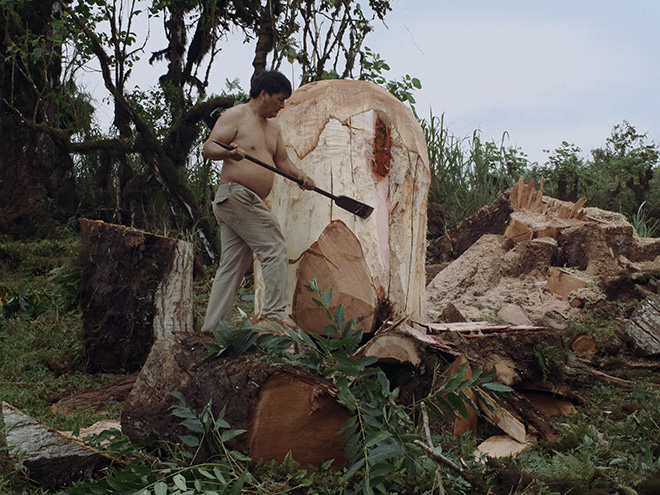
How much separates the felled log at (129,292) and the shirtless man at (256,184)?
1.00 metres

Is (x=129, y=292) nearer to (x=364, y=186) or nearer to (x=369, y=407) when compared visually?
(x=364, y=186)

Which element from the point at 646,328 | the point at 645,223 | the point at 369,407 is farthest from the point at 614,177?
the point at 369,407

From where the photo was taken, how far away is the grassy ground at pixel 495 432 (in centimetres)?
251

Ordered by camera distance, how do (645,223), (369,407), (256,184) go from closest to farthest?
(369,407) → (256,184) → (645,223)

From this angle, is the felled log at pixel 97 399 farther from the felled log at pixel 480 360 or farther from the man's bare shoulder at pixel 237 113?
the man's bare shoulder at pixel 237 113

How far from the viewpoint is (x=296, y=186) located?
4.43m

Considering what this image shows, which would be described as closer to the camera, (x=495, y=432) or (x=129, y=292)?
(x=495, y=432)

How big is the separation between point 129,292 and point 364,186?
214 cm

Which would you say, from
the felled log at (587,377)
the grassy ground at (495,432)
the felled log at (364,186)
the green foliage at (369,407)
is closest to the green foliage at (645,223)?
the grassy ground at (495,432)

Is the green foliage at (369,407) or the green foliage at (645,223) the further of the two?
the green foliage at (645,223)

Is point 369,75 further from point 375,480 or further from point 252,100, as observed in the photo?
point 375,480

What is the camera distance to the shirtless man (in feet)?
13.2

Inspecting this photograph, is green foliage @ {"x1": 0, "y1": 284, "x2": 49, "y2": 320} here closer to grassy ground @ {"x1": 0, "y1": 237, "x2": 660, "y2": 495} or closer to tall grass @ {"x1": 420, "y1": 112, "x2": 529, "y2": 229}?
grassy ground @ {"x1": 0, "y1": 237, "x2": 660, "y2": 495}

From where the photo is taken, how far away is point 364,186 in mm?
4379
